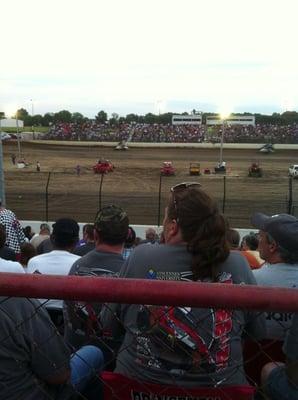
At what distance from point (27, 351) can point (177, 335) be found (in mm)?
712

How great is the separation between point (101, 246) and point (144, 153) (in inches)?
2332

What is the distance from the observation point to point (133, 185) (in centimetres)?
3553

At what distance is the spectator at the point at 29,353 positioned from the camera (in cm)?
231

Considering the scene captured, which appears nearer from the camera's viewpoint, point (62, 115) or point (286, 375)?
point (286, 375)

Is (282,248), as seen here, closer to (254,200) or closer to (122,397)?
(122,397)

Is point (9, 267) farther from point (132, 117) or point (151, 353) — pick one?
point (132, 117)

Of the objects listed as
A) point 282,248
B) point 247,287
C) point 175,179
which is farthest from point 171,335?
point 175,179

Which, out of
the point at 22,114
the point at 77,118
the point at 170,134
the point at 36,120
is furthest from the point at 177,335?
the point at 22,114

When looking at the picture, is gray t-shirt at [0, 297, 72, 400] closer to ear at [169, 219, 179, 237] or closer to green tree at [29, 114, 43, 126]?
ear at [169, 219, 179, 237]

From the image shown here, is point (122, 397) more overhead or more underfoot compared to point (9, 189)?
more overhead

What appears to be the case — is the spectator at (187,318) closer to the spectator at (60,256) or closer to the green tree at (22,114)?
the spectator at (60,256)

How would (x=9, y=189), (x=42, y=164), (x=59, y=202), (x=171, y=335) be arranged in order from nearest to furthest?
(x=171, y=335) < (x=59, y=202) < (x=9, y=189) < (x=42, y=164)

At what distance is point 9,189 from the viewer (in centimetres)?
3425

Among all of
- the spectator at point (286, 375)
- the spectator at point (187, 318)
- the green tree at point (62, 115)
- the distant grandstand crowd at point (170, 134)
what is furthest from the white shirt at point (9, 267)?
the green tree at point (62, 115)
